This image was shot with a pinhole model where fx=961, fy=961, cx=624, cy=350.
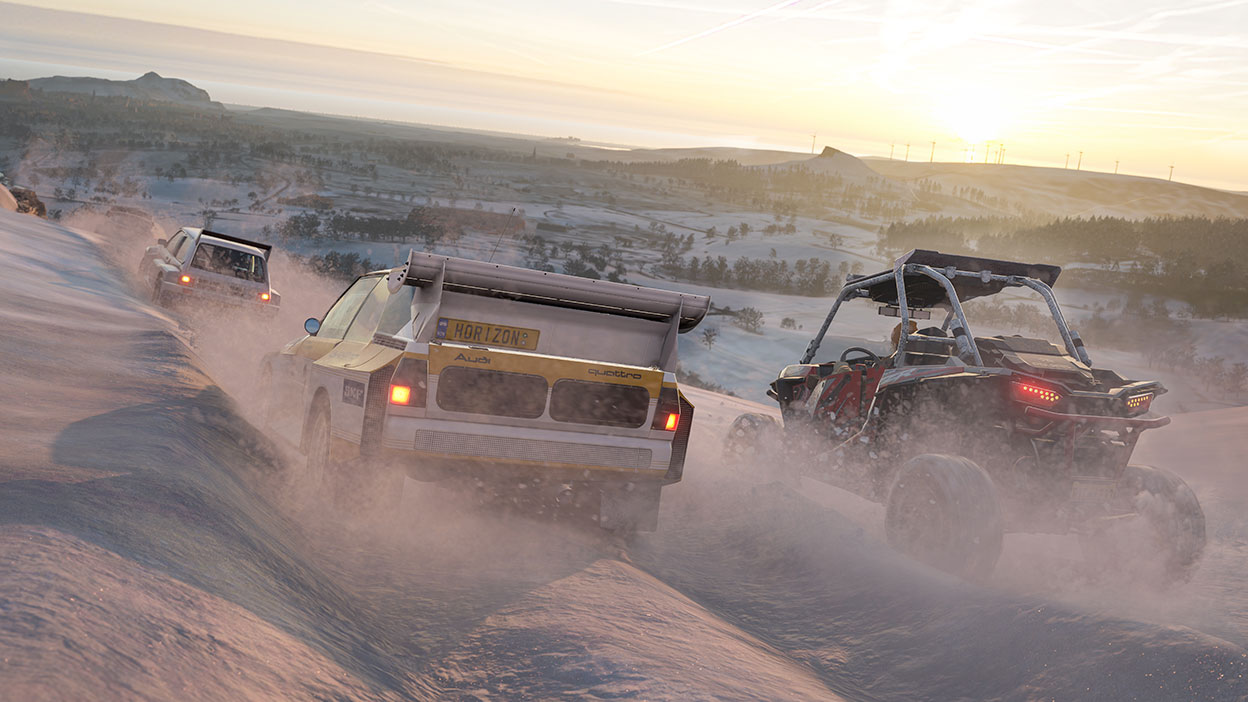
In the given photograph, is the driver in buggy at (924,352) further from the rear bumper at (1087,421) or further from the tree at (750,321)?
the tree at (750,321)

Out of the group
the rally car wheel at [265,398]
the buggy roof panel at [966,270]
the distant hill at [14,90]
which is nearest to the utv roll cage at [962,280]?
the buggy roof panel at [966,270]

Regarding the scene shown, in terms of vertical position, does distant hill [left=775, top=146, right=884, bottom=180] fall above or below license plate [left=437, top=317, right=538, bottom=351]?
above

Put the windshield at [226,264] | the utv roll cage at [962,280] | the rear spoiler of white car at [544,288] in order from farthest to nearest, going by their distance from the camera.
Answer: the windshield at [226,264]
the utv roll cage at [962,280]
the rear spoiler of white car at [544,288]

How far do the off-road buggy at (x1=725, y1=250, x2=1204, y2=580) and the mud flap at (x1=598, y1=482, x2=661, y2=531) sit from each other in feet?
5.67

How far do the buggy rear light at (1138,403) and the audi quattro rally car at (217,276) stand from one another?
14649mm

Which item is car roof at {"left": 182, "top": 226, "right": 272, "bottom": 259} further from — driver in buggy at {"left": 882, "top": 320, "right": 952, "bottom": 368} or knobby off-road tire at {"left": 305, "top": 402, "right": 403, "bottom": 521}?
driver in buggy at {"left": 882, "top": 320, "right": 952, "bottom": 368}

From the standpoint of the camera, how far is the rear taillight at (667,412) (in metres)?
6.87

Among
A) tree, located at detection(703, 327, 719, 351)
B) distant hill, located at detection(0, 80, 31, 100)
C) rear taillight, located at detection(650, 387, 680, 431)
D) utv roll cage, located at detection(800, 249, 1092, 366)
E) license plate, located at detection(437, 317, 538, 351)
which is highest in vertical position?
distant hill, located at detection(0, 80, 31, 100)

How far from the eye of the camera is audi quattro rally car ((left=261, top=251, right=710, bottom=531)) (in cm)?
619

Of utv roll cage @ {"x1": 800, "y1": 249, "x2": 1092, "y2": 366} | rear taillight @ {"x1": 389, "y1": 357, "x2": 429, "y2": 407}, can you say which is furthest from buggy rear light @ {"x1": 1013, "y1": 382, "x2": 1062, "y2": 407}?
rear taillight @ {"x1": 389, "y1": 357, "x2": 429, "y2": 407}

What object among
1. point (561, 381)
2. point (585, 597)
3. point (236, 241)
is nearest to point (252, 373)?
point (236, 241)

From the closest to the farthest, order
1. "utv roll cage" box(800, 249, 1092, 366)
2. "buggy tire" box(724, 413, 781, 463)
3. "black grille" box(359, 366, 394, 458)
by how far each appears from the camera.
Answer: "black grille" box(359, 366, 394, 458), "utv roll cage" box(800, 249, 1092, 366), "buggy tire" box(724, 413, 781, 463)

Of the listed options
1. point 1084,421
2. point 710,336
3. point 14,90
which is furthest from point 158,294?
point 14,90

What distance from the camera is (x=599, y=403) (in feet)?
22.0
